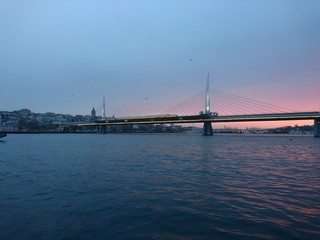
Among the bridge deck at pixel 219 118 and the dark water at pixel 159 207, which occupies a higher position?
the bridge deck at pixel 219 118

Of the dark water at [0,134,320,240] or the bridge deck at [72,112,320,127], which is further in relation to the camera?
the bridge deck at [72,112,320,127]

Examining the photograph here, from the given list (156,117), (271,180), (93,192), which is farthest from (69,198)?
(156,117)

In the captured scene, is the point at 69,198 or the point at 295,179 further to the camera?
the point at 295,179

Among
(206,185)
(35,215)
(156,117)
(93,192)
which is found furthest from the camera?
(156,117)

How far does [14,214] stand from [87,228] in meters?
2.52

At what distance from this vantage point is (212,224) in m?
6.66

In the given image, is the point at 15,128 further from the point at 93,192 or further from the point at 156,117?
the point at 93,192

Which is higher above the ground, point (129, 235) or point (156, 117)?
point (156, 117)

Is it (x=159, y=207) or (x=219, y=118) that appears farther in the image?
(x=219, y=118)

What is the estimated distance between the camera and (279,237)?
5.82 meters

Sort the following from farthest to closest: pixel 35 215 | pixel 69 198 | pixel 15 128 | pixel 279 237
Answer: pixel 15 128 < pixel 69 198 < pixel 35 215 < pixel 279 237

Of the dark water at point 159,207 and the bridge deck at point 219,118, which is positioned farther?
the bridge deck at point 219,118

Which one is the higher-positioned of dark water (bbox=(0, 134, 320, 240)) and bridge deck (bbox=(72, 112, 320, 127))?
bridge deck (bbox=(72, 112, 320, 127))

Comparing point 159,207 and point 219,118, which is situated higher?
point 219,118
